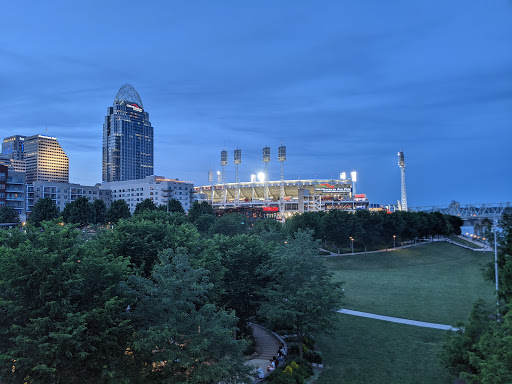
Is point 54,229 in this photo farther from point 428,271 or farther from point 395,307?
point 428,271

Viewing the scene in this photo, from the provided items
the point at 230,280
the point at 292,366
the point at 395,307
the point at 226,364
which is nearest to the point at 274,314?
the point at 292,366

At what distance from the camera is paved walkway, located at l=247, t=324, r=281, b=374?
31125mm

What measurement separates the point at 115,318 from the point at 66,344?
333 centimetres

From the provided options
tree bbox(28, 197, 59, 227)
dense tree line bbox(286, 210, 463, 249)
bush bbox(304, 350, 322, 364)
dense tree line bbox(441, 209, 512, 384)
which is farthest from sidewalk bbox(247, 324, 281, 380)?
tree bbox(28, 197, 59, 227)

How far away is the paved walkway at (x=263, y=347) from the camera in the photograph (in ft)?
102

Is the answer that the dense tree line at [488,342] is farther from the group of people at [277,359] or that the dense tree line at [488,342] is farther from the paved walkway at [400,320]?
the group of people at [277,359]

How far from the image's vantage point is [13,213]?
10688 cm

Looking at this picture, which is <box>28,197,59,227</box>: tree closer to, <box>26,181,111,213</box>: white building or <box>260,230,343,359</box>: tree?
<box>26,181,111,213</box>: white building

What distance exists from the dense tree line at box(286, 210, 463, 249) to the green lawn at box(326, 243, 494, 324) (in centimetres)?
579

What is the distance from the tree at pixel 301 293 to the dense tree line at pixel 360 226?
55692mm

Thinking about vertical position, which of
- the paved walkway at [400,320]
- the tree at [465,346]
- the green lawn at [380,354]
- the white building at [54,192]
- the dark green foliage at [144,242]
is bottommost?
the green lawn at [380,354]

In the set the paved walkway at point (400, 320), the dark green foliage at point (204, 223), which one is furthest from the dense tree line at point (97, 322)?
the dark green foliage at point (204, 223)

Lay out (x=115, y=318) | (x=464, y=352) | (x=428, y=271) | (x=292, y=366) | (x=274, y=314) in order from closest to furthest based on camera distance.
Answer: (x=115, y=318) → (x=464, y=352) → (x=292, y=366) → (x=274, y=314) → (x=428, y=271)

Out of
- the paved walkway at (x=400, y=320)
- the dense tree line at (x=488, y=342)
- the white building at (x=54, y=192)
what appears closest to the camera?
the dense tree line at (x=488, y=342)
